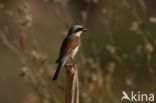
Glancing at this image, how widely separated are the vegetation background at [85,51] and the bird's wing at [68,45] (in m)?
1.01

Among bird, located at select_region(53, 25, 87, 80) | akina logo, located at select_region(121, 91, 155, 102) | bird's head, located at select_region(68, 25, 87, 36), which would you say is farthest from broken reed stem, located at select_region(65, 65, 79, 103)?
akina logo, located at select_region(121, 91, 155, 102)

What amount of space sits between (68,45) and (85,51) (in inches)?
239

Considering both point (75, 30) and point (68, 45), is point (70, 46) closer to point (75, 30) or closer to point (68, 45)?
point (68, 45)

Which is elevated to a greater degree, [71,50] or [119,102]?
[71,50]

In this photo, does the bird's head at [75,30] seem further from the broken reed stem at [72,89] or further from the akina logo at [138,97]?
the akina logo at [138,97]

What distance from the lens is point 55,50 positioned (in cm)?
1598

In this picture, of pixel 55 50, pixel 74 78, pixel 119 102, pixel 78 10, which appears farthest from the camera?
pixel 78 10

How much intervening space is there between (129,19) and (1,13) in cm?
271

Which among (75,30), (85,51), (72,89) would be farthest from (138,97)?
(85,51)

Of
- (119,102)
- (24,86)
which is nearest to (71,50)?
(119,102)

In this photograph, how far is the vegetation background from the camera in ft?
36.2

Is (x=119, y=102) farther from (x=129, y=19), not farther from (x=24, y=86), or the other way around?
(x=129, y=19)

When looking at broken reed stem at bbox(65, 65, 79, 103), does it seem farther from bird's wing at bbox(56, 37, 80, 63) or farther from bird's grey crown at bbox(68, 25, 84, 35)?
bird's grey crown at bbox(68, 25, 84, 35)

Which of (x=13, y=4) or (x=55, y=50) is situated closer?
(x=55, y=50)
